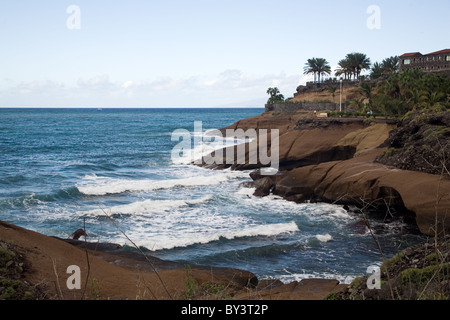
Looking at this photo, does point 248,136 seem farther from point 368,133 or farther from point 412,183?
point 412,183

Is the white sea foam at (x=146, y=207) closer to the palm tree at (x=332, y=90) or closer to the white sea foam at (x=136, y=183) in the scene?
the white sea foam at (x=136, y=183)

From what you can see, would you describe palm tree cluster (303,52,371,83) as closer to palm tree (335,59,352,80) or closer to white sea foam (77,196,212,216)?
palm tree (335,59,352,80)

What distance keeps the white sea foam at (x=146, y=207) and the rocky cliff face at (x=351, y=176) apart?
5370mm

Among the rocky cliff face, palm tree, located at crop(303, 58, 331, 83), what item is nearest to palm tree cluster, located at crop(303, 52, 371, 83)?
palm tree, located at crop(303, 58, 331, 83)

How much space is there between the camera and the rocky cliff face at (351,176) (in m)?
18.1

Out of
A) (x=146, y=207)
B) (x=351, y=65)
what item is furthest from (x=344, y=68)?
(x=146, y=207)

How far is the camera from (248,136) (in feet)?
214

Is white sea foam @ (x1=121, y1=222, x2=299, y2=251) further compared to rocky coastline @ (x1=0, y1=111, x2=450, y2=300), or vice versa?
white sea foam @ (x1=121, y1=222, x2=299, y2=251)

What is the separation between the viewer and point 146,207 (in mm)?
24438

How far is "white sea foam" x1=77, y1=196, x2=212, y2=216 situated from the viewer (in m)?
23.5

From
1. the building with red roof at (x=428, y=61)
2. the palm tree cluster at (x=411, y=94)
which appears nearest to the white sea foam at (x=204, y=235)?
the palm tree cluster at (x=411, y=94)

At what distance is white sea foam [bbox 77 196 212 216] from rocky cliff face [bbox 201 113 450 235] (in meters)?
5.37
